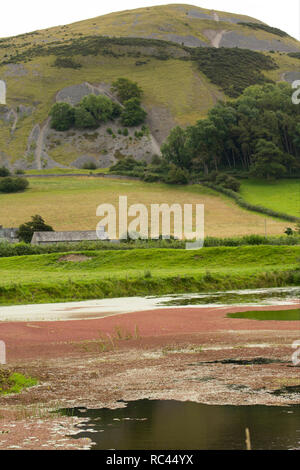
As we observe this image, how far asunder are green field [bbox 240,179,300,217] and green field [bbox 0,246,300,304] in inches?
2105

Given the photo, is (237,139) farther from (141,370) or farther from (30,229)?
(141,370)

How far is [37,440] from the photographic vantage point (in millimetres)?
15586

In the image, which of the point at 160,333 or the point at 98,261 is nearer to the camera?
the point at 160,333

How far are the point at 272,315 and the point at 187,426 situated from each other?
76.5 feet

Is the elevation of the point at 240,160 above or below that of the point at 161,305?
above

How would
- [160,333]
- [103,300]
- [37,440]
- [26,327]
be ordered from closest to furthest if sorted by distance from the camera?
[37,440]
[160,333]
[26,327]
[103,300]

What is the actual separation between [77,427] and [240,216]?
353ft

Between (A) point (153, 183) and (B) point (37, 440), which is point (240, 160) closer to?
(A) point (153, 183)

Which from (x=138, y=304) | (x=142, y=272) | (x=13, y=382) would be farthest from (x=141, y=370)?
(x=142, y=272)

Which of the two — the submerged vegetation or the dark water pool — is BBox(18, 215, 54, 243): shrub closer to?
the submerged vegetation

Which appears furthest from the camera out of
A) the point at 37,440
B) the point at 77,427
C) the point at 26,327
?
the point at 26,327

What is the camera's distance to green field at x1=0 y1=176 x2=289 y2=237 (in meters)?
116

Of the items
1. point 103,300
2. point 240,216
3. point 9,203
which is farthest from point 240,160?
point 103,300

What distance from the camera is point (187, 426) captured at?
16.5m
